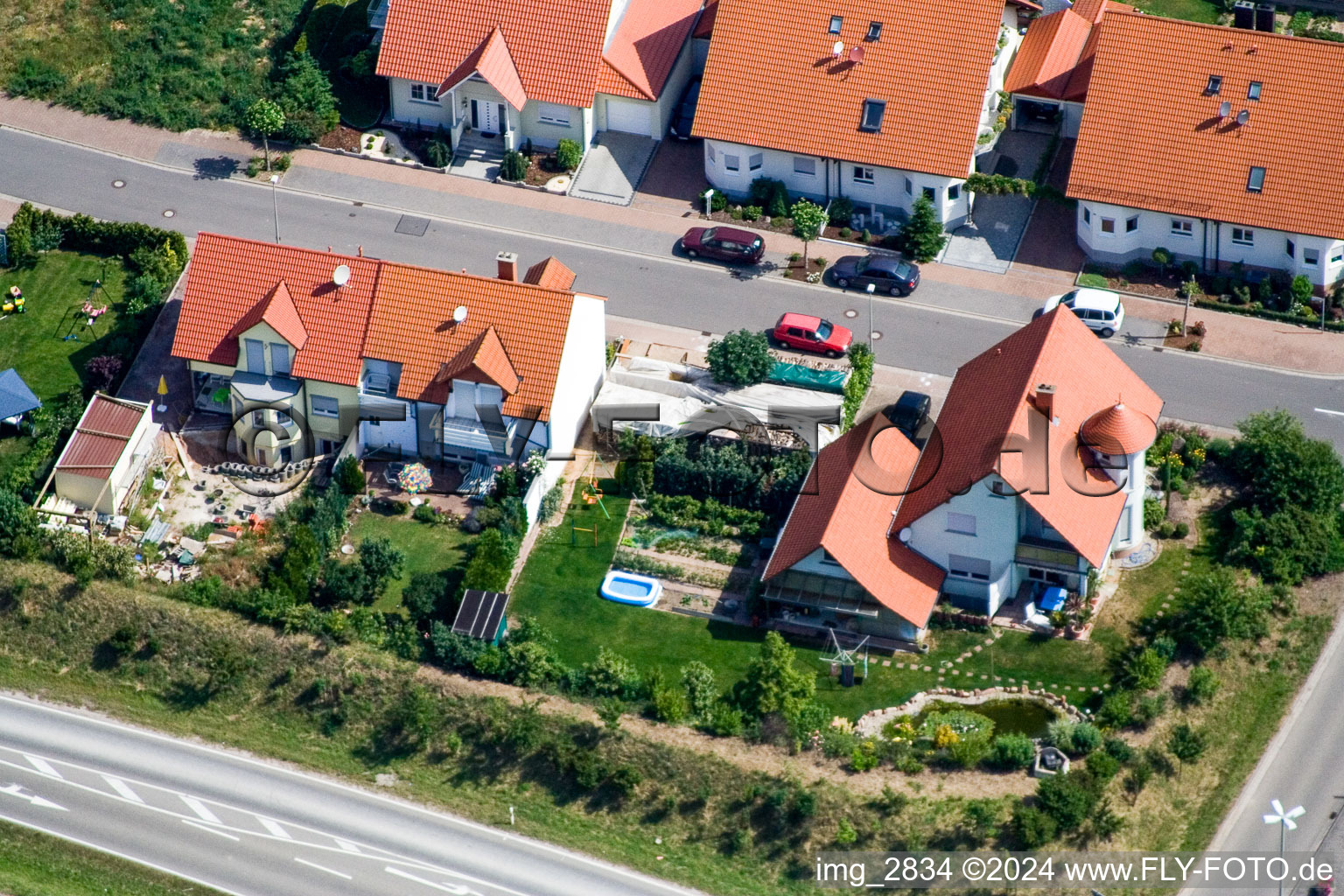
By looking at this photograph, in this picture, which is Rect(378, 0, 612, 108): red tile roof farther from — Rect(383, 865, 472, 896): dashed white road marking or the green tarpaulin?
Rect(383, 865, 472, 896): dashed white road marking

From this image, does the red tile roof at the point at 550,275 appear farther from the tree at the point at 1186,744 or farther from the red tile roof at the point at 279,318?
the tree at the point at 1186,744

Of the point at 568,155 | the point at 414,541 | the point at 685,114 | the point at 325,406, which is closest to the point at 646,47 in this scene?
the point at 685,114

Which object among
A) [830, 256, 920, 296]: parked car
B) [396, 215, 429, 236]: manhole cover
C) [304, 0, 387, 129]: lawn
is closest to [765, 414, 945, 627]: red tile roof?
[830, 256, 920, 296]: parked car

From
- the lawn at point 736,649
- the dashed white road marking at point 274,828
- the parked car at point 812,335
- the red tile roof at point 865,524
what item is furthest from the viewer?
the parked car at point 812,335

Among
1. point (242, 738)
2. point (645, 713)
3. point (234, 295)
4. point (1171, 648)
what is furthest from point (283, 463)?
point (1171, 648)

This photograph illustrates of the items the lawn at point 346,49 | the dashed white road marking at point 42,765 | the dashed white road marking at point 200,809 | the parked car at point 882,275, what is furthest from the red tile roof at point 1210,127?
the dashed white road marking at point 42,765

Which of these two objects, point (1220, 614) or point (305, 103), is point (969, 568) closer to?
point (1220, 614)
